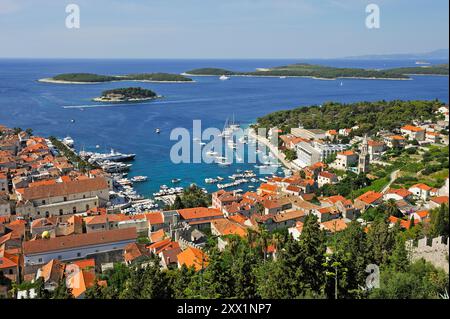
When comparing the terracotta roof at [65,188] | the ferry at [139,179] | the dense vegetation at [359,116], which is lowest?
the ferry at [139,179]

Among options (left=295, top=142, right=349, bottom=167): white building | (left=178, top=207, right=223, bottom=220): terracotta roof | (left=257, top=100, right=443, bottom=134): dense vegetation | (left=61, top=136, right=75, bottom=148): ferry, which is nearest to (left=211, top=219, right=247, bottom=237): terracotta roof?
(left=178, top=207, right=223, bottom=220): terracotta roof

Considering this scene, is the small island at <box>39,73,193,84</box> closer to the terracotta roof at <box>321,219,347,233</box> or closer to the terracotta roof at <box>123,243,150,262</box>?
the terracotta roof at <box>123,243,150,262</box>

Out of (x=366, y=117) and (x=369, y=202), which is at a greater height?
(x=366, y=117)

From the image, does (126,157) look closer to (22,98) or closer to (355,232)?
(355,232)

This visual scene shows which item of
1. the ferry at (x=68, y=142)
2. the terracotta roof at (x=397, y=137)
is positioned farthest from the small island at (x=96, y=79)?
the terracotta roof at (x=397, y=137)

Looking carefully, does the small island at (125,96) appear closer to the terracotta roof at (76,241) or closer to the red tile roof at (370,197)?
the red tile roof at (370,197)
